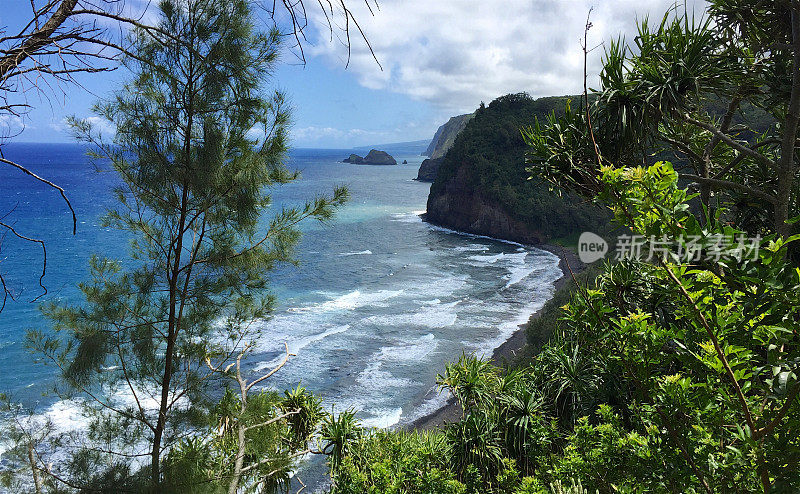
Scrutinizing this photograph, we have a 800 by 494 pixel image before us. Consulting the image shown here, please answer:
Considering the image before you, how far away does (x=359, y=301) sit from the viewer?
27.3 meters

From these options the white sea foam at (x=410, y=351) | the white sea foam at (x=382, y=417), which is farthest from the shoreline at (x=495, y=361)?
the white sea foam at (x=410, y=351)

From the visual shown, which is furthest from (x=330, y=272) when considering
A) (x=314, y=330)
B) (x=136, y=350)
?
(x=136, y=350)

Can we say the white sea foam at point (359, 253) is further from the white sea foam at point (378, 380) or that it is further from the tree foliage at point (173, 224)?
the tree foliage at point (173, 224)

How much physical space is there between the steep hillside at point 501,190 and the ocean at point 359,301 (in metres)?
2.54

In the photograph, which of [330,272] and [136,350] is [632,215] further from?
[330,272]

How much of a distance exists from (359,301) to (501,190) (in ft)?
74.7

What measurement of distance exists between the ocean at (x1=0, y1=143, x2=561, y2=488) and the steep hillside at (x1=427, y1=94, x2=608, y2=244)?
8.32ft

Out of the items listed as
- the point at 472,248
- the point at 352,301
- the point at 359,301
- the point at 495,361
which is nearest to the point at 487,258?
the point at 472,248

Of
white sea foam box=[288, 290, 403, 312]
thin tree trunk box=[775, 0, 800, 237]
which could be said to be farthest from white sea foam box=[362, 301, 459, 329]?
thin tree trunk box=[775, 0, 800, 237]

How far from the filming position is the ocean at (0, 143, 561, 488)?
17141mm

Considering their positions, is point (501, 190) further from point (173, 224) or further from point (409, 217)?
point (173, 224)

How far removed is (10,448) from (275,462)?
8.65 ft

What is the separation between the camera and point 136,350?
17.6 feet

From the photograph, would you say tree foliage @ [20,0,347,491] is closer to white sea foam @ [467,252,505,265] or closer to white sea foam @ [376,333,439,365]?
white sea foam @ [376,333,439,365]
